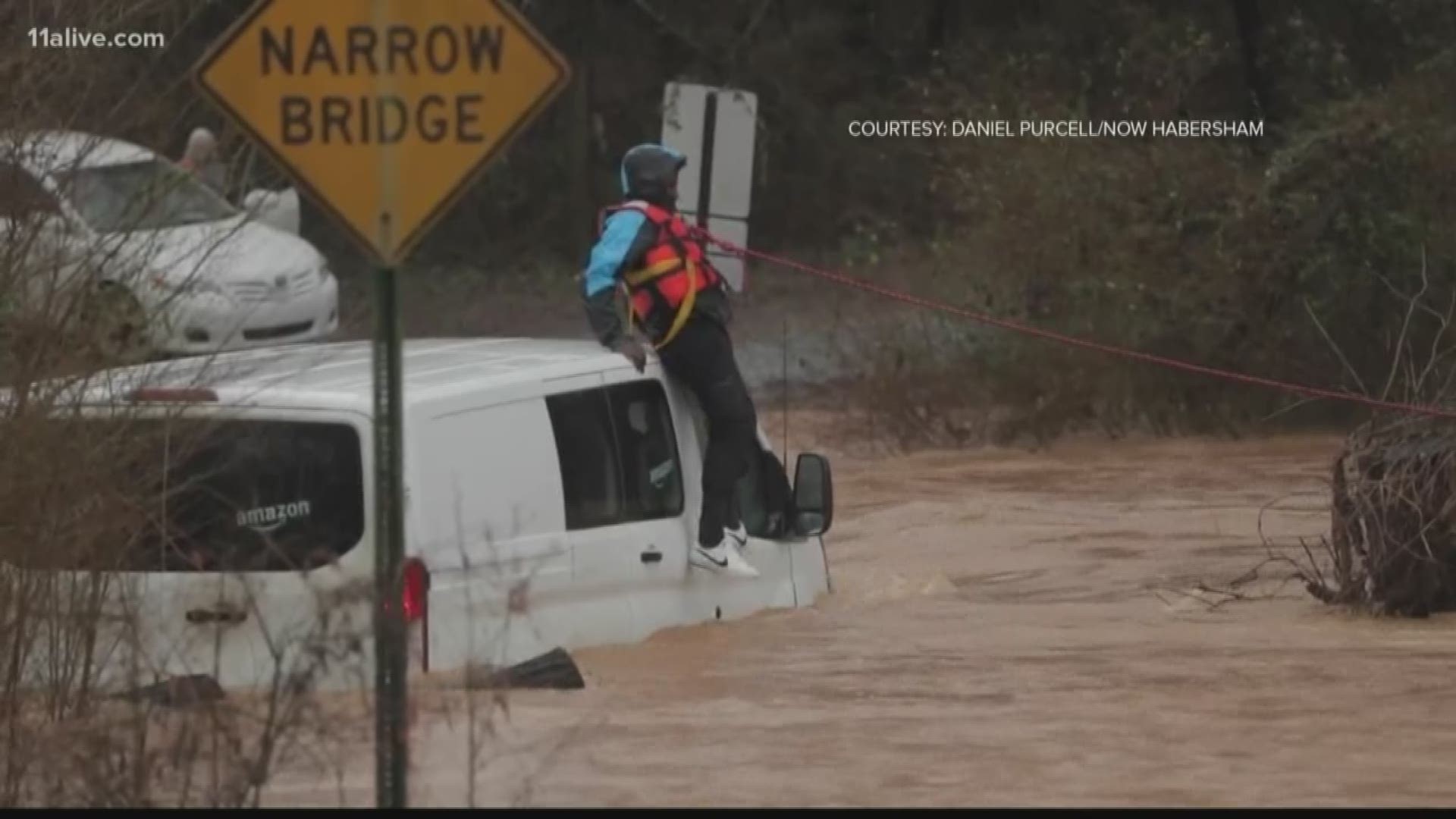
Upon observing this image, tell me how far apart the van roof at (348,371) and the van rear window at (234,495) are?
11 cm

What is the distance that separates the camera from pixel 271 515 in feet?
32.1

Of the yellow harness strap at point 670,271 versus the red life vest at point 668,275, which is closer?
the yellow harness strap at point 670,271

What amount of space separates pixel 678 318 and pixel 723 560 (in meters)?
1.15

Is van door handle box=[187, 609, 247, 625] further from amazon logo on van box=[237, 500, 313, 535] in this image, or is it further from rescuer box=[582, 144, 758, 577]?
rescuer box=[582, 144, 758, 577]

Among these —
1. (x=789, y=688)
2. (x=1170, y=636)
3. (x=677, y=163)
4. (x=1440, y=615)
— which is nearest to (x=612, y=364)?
(x=789, y=688)

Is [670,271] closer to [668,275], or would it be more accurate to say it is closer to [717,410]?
[668,275]

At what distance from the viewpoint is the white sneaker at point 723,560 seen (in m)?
11.3

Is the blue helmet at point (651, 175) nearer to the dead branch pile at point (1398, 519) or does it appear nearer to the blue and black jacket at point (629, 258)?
the blue and black jacket at point (629, 258)

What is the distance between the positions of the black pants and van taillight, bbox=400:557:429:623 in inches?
77.8

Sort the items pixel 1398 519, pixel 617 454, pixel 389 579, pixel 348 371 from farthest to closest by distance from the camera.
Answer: pixel 1398 519
pixel 617 454
pixel 348 371
pixel 389 579

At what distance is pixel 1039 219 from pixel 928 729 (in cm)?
1176

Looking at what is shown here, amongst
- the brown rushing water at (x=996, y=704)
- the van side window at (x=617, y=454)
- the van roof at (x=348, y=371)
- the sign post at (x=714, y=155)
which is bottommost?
the brown rushing water at (x=996, y=704)

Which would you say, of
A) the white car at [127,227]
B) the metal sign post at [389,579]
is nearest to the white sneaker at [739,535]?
the white car at [127,227]

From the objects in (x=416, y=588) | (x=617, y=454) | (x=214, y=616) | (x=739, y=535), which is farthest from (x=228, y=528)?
(x=739, y=535)
